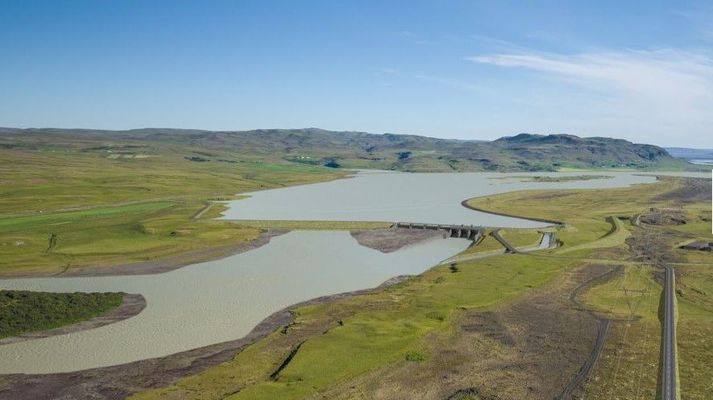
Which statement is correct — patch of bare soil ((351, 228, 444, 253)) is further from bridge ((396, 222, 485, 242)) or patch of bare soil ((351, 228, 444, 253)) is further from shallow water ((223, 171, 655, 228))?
shallow water ((223, 171, 655, 228))

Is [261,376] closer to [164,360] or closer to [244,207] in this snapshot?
[164,360]

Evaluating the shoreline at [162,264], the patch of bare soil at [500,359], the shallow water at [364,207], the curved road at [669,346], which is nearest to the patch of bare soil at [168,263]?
the shoreline at [162,264]

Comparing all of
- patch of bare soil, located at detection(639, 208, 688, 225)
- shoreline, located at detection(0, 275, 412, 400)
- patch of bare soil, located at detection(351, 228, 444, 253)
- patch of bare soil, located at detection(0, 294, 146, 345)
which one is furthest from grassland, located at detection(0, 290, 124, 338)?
patch of bare soil, located at detection(639, 208, 688, 225)

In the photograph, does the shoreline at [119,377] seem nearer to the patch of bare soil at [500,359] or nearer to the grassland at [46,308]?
the grassland at [46,308]

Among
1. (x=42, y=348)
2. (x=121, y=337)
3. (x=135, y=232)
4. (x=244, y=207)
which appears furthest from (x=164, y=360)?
(x=244, y=207)

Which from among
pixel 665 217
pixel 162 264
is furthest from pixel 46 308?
→ pixel 665 217

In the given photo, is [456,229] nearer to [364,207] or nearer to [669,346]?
[364,207]
